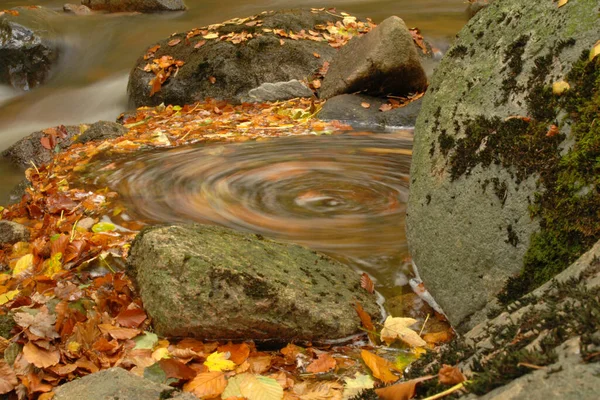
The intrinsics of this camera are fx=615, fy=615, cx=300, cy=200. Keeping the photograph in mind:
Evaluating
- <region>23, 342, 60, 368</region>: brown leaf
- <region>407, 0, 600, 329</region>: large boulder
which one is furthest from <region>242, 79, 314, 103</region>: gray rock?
<region>23, 342, 60, 368</region>: brown leaf

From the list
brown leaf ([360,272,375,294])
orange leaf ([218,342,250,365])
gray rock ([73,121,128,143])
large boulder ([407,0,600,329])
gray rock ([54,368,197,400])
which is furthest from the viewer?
gray rock ([73,121,128,143])

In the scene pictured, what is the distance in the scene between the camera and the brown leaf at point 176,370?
2.68 meters

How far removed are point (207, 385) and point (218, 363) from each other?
0.18 m

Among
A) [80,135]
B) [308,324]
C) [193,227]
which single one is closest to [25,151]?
[80,135]

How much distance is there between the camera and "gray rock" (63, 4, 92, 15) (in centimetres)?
1514

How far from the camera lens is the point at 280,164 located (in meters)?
6.06

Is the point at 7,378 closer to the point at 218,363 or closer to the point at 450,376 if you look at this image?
the point at 218,363

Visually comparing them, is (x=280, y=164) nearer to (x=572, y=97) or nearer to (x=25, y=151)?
(x=572, y=97)

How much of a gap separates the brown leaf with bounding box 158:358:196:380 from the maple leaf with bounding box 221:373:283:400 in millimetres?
188

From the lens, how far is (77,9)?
15.3 m

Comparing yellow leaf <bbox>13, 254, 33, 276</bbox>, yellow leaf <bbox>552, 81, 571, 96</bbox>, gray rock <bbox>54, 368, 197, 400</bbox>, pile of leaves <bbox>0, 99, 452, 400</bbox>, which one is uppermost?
yellow leaf <bbox>552, 81, 571, 96</bbox>

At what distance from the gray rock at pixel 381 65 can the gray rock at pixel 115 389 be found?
6.44 meters

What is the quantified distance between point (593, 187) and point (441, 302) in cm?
97

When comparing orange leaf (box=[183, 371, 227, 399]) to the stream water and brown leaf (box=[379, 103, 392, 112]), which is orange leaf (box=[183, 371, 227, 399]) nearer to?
the stream water
